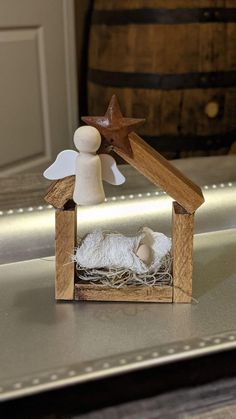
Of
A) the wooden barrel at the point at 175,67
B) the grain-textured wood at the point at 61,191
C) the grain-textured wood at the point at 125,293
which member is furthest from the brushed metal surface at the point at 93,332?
the wooden barrel at the point at 175,67

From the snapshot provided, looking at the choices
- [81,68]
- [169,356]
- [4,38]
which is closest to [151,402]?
[169,356]

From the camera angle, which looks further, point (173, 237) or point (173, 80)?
point (173, 80)

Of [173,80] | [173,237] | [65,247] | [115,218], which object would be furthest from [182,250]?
[173,80]

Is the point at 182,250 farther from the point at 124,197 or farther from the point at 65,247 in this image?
the point at 124,197

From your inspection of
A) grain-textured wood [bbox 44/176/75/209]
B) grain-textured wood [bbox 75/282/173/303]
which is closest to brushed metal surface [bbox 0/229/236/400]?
grain-textured wood [bbox 75/282/173/303]

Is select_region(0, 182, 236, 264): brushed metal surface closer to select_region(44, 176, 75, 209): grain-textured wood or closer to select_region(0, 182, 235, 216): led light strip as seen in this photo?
select_region(0, 182, 235, 216): led light strip

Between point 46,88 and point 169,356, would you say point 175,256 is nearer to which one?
point 169,356

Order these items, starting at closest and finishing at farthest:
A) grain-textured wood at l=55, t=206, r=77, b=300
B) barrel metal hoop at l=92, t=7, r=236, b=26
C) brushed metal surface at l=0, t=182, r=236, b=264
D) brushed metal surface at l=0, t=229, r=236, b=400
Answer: brushed metal surface at l=0, t=229, r=236, b=400 → grain-textured wood at l=55, t=206, r=77, b=300 → brushed metal surface at l=0, t=182, r=236, b=264 → barrel metal hoop at l=92, t=7, r=236, b=26
